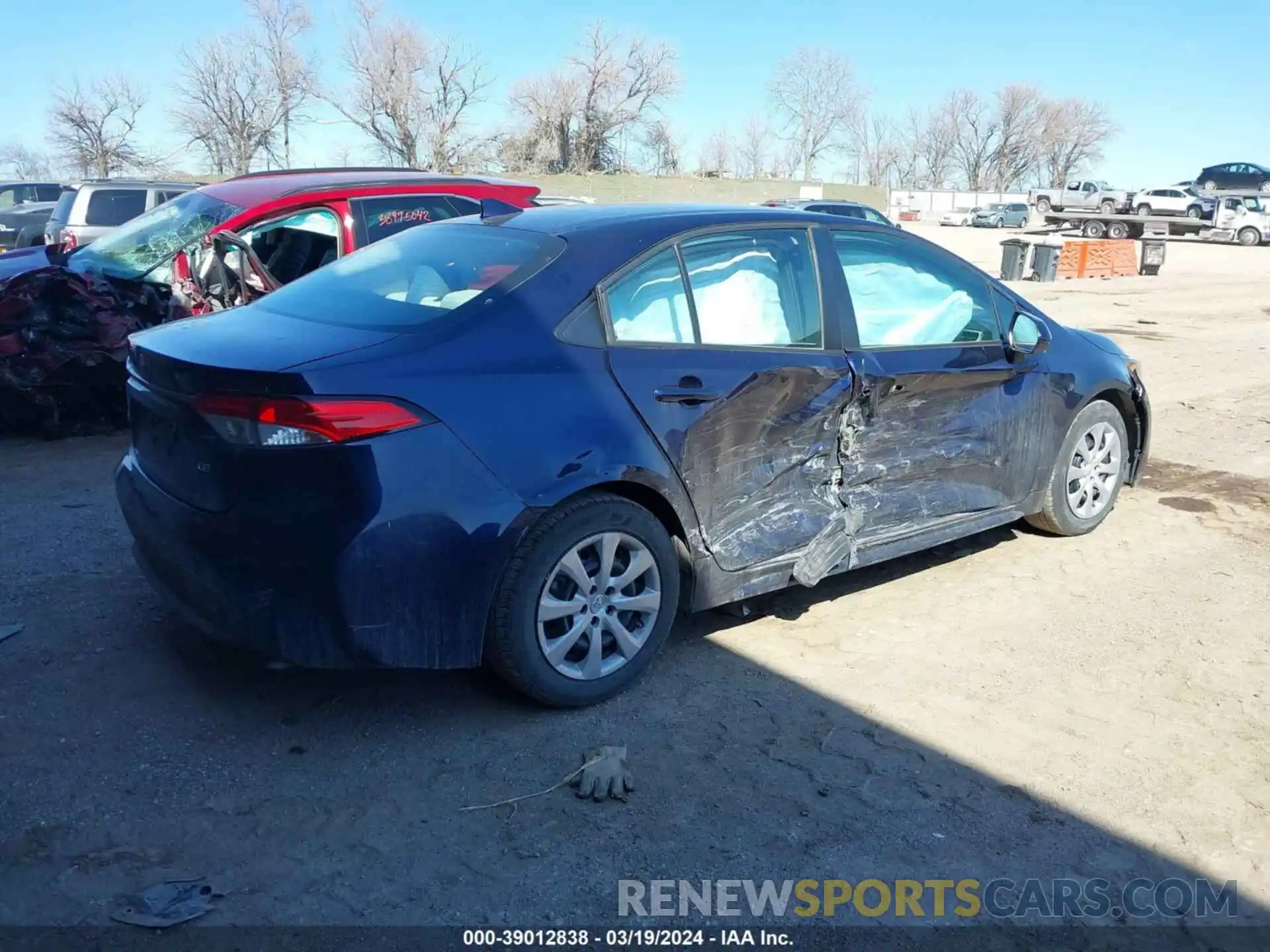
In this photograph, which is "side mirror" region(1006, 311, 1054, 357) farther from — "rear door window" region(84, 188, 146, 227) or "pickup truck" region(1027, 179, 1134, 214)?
"pickup truck" region(1027, 179, 1134, 214)

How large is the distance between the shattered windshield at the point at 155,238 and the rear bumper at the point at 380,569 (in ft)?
16.4

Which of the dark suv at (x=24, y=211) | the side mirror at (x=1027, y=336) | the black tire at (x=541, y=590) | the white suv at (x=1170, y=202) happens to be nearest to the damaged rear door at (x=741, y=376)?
the black tire at (x=541, y=590)

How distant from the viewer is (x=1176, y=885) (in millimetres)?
2895

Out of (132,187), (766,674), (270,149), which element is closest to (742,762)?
(766,674)

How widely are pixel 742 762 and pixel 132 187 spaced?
45.9 ft

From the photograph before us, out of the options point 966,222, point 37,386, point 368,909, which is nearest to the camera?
point 368,909

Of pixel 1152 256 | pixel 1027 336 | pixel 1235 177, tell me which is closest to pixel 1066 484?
pixel 1027 336

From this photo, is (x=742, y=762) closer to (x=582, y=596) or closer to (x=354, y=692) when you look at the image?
(x=582, y=596)

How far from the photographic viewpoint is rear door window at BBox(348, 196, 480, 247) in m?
7.40

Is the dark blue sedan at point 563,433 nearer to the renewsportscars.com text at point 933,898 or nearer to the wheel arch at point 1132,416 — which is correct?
the wheel arch at point 1132,416

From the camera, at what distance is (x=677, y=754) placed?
3441 mm

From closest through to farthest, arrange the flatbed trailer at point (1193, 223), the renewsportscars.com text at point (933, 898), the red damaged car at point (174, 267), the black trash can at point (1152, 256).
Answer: the renewsportscars.com text at point (933, 898) < the red damaged car at point (174, 267) < the black trash can at point (1152, 256) < the flatbed trailer at point (1193, 223)

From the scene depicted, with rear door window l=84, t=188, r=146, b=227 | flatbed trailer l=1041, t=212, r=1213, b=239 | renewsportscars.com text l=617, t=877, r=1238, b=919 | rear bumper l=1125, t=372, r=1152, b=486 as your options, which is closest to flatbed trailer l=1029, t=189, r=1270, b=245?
flatbed trailer l=1041, t=212, r=1213, b=239

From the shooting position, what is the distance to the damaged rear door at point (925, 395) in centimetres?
434
